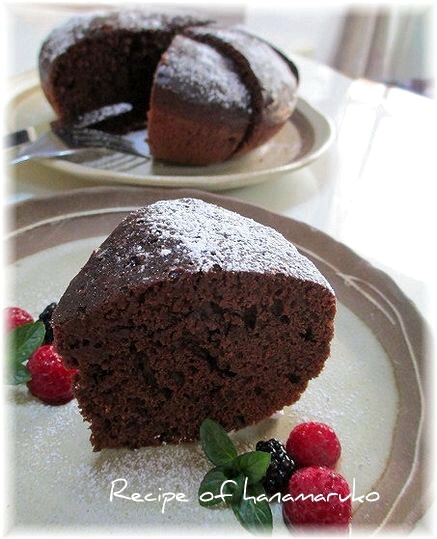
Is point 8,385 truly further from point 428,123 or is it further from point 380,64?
point 380,64

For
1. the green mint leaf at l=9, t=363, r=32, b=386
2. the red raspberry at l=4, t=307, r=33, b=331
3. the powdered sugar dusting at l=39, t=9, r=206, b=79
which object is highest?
the powdered sugar dusting at l=39, t=9, r=206, b=79

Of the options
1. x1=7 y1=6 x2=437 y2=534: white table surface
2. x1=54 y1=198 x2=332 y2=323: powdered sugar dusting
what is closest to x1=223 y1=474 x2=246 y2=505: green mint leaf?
x1=54 y1=198 x2=332 y2=323: powdered sugar dusting

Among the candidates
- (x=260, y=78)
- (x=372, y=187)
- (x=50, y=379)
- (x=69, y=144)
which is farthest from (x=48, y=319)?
(x=372, y=187)

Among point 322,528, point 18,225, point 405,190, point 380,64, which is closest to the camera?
point 322,528

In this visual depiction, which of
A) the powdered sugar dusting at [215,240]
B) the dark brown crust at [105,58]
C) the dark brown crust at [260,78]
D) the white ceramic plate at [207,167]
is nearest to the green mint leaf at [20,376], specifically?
the powdered sugar dusting at [215,240]

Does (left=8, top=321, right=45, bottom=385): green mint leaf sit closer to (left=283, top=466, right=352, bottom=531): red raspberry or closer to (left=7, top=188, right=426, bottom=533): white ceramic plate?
(left=7, top=188, right=426, bottom=533): white ceramic plate

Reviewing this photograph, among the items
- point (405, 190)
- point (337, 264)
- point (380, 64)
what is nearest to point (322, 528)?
point (337, 264)

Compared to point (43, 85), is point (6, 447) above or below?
below
